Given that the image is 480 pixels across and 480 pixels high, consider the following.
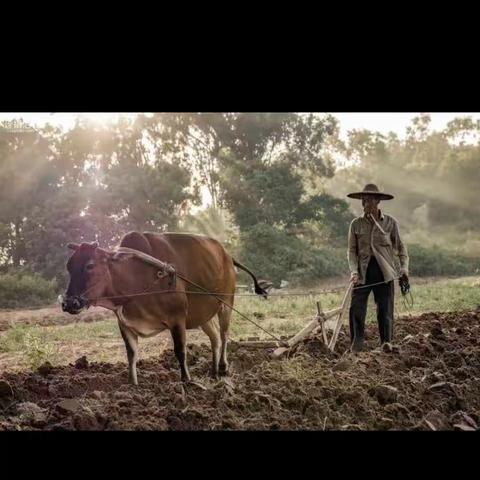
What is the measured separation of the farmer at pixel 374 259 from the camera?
22.8 ft

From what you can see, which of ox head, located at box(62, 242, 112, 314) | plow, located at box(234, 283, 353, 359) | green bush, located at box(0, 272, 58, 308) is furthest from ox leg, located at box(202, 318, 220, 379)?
green bush, located at box(0, 272, 58, 308)

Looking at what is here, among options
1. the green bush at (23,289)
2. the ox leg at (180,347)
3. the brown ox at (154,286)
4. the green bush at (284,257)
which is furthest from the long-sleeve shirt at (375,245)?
the green bush at (23,289)

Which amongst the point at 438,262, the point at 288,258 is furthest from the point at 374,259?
the point at 438,262

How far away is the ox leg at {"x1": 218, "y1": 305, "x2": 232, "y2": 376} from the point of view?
22.4 feet

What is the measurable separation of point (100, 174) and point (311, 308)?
3.25 meters

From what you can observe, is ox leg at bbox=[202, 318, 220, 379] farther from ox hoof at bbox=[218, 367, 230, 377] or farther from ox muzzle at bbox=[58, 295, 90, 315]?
ox muzzle at bbox=[58, 295, 90, 315]

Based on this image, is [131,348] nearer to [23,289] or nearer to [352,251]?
[23,289]

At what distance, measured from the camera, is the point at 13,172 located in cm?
751

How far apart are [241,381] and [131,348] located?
1.07 meters

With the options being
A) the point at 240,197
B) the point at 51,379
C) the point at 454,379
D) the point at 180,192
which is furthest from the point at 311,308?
the point at 51,379

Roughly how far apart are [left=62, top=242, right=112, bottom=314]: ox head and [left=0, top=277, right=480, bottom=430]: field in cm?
83

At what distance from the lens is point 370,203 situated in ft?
22.8
